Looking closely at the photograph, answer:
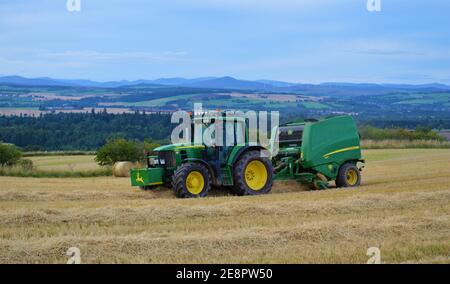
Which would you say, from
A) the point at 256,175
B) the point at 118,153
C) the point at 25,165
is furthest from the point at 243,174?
the point at 118,153

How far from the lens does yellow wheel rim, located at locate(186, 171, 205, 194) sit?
1405cm

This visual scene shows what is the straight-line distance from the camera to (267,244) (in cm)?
866

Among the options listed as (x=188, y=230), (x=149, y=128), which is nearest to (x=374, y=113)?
(x=149, y=128)

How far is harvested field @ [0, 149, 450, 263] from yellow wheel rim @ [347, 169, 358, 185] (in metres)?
1.57

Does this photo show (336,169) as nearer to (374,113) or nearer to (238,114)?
(238,114)

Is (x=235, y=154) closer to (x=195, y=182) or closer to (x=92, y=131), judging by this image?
(x=195, y=182)

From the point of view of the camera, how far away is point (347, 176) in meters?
16.9

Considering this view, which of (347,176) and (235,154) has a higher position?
(235,154)

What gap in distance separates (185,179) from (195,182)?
0.34 metres

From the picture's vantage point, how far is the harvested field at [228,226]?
8.04m

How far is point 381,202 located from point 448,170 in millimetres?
9324

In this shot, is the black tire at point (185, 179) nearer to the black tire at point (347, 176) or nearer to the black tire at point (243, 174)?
the black tire at point (243, 174)

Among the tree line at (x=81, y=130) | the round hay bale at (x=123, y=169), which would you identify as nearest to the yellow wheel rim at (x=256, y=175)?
the round hay bale at (x=123, y=169)

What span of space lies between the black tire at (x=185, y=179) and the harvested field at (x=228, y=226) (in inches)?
15.4
